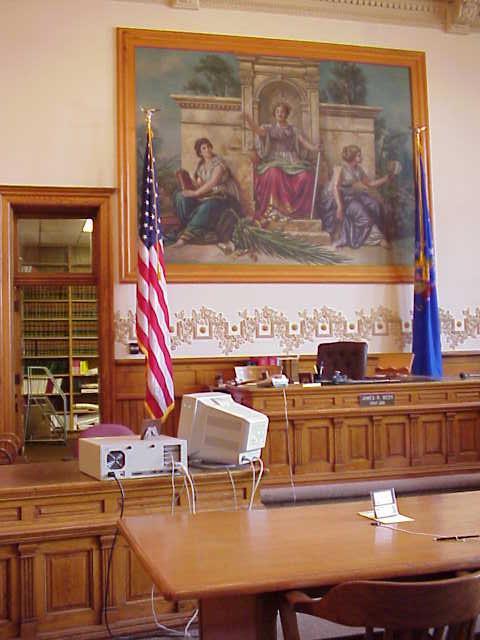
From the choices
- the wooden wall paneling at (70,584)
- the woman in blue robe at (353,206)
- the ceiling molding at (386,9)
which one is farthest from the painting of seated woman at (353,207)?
the wooden wall paneling at (70,584)

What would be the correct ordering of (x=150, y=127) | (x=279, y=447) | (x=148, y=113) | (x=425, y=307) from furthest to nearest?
(x=425, y=307), (x=150, y=127), (x=148, y=113), (x=279, y=447)

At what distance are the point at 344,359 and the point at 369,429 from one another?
0.85 metres

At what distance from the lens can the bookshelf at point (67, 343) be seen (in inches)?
459

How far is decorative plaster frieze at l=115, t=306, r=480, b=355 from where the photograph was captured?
810 centimetres

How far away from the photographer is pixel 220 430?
3.71 m

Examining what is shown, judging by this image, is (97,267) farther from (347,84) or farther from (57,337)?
(57,337)

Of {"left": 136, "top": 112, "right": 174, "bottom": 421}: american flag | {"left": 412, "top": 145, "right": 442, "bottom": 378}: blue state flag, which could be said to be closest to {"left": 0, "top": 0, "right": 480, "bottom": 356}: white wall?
{"left": 412, "top": 145, "right": 442, "bottom": 378}: blue state flag

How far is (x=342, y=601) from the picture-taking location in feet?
6.26

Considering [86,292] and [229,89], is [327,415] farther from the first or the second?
[86,292]

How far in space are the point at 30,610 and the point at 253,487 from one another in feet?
3.89

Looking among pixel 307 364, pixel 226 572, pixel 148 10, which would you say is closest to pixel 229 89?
pixel 148 10

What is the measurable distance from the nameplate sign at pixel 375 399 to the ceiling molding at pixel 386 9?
466 centimetres

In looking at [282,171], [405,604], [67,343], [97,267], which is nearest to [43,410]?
[67,343]

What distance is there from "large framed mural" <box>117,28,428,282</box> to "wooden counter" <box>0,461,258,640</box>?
15.2 feet
